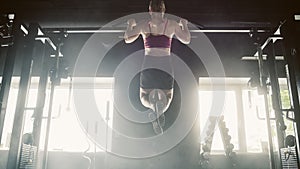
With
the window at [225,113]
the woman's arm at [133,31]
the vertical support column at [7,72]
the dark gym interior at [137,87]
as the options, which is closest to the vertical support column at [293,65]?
the dark gym interior at [137,87]

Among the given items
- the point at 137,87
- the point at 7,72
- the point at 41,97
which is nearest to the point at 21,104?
the point at 7,72

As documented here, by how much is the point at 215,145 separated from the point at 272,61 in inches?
81.0

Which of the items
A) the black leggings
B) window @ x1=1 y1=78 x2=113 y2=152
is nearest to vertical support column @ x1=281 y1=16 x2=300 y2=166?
the black leggings

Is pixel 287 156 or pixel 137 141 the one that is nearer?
pixel 287 156

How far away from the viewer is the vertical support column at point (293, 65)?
2.92 m

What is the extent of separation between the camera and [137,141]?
4625 millimetres

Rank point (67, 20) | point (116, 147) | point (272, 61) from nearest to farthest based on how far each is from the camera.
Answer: point (272, 61) < point (67, 20) < point (116, 147)

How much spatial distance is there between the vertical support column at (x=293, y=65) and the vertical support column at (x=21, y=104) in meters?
2.81

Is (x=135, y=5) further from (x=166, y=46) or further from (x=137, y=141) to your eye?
(x=137, y=141)

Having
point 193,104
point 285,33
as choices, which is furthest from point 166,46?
point 193,104

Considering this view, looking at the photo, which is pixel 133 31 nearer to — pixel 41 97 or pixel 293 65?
pixel 41 97

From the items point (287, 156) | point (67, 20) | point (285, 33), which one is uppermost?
point (67, 20)

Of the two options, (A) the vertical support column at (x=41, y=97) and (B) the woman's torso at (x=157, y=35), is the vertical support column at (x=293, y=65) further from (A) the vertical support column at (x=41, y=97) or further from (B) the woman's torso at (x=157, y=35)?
(A) the vertical support column at (x=41, y=97)

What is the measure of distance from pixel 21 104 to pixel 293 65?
2.91 m
